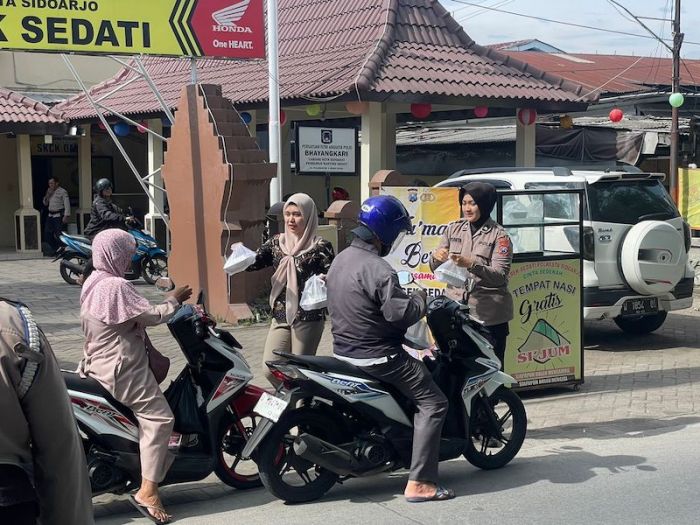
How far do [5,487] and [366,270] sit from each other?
10.4 ft

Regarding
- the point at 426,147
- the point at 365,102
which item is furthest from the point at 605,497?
the point at 426,147

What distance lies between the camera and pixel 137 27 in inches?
466

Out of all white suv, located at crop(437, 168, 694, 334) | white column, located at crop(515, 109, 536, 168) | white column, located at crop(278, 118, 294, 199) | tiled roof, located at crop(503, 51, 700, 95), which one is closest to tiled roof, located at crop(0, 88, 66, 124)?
white column, located at crop(278, 118, 294, 199)

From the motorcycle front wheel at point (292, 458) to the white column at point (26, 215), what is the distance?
15.5 m

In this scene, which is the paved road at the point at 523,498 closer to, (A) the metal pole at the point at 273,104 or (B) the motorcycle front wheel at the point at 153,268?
(A) the metal pole at the point at 273,104

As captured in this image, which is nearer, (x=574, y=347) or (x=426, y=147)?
(x=574, y=347)

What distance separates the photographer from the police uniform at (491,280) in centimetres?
679

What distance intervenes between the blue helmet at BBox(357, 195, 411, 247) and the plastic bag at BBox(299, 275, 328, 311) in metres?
0.66

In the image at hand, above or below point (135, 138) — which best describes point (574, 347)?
below

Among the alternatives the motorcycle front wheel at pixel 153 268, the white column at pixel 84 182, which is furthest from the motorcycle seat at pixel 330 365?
the white column at pixel 84 182

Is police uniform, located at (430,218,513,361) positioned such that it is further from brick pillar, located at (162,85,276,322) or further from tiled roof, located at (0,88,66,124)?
tiled roof, located at (0,88,66,124)

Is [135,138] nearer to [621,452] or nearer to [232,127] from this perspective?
[232,127]

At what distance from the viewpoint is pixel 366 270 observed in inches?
208

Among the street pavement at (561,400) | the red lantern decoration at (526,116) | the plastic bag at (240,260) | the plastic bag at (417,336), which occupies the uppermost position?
the red lantern decoration at (526,116)
